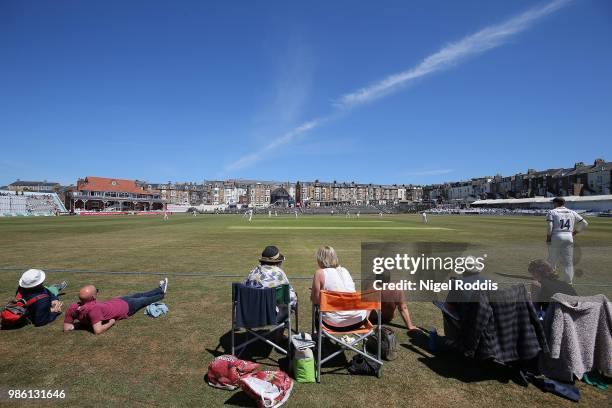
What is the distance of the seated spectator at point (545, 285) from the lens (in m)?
4.30

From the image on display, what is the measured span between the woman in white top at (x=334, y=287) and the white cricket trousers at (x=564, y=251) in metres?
5.95

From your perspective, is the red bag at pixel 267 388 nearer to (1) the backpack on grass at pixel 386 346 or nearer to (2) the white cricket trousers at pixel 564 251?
(1) the backpack on grass at pixel 386 346

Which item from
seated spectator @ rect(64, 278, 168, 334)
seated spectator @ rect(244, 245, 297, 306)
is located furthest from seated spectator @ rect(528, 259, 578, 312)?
seated spectator @ rect(64, 278, 168, 334)

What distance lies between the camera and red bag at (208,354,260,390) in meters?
3.85

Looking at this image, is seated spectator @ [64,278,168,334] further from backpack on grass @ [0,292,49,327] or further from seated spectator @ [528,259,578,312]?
seated spectator @ [528,259,578,312]

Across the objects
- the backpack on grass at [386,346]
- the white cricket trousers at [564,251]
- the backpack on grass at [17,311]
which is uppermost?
the white cricket trousers at [564,251]

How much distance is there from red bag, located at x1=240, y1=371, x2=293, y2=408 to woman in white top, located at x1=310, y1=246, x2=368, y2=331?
0.95 m

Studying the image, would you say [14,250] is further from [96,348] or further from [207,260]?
[96,348]

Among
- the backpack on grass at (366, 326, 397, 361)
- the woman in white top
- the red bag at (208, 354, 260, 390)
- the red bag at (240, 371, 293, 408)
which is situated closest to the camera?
the red bag at (240, 371, 293, 408)

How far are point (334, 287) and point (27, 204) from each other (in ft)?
347

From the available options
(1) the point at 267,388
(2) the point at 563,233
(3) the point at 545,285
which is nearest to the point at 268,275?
(1) the point at 267,388

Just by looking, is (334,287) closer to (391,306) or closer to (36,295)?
(391,306)

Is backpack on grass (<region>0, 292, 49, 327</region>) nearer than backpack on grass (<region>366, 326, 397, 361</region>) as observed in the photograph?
No

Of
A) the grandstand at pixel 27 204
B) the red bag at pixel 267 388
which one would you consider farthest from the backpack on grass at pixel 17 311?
the grandstand at pixel 27 204
